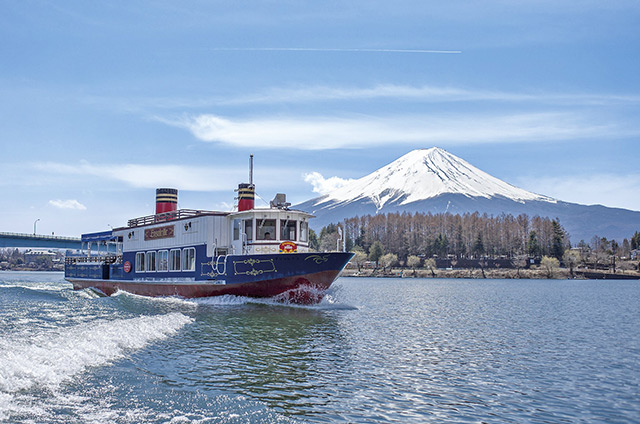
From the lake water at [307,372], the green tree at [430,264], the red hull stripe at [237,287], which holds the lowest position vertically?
the green tree at [430,264]

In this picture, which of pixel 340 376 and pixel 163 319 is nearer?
pixel 340 376

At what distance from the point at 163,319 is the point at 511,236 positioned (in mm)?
161925

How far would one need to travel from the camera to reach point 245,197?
110 ft

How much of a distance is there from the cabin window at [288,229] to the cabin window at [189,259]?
6.49 m

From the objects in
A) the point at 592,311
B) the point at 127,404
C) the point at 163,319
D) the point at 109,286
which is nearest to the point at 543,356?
the point at 127,404

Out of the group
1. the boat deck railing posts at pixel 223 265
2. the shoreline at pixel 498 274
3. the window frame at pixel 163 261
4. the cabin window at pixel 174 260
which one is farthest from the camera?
the shoreline at pixel 498 274

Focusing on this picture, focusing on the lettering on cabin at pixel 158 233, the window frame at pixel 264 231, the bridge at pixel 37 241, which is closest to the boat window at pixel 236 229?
the window frame at pixel 264 231

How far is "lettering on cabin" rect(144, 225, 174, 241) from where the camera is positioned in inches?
1447

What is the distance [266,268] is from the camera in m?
28.7

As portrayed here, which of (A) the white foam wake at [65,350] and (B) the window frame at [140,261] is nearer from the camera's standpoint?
(A) the white foam wake at [65,350]

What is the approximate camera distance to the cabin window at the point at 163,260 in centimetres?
3668

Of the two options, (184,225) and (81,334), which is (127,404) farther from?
(184,225)

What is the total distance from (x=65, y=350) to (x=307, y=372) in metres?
6.33

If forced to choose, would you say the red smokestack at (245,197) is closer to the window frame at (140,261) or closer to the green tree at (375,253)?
the window frame at (140,261)
